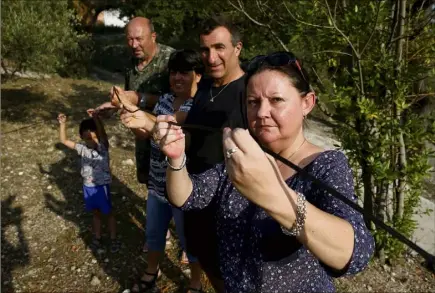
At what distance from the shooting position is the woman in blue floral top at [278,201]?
1.13 m

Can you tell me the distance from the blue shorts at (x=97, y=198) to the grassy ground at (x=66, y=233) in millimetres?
452

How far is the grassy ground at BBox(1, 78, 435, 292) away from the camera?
156 inches

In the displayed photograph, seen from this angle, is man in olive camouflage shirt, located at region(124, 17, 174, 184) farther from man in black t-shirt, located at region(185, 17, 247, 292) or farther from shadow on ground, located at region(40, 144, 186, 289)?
shadow on ground, located at region(40, 144, 186, 289)

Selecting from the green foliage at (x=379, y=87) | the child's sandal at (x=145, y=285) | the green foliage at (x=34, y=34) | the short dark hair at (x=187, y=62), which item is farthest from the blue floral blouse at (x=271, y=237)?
the green foliage at (x=34, y=34)

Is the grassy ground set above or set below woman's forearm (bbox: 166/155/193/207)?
below

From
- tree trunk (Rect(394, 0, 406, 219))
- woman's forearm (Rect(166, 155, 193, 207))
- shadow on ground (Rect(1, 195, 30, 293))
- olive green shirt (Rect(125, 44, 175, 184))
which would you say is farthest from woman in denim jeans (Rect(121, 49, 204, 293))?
tree trunk (Rect(394, 0, 406, 219))

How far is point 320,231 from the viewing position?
44.7 inches

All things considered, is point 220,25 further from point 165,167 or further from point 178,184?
point 178,184

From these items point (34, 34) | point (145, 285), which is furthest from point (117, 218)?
point (34, 34)

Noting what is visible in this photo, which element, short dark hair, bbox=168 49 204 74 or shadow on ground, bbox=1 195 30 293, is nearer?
short dark hair, bbox=168 49 204 74

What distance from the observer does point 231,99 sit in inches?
97.6

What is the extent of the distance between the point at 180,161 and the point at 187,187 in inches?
6.0

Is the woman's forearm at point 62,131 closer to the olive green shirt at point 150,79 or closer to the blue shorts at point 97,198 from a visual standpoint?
the blue shorts at point 97,198

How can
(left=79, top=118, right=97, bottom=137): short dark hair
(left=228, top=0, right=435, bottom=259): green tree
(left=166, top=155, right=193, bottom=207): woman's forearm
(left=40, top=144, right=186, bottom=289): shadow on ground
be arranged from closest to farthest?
1. (left=166, top=155, right=193, bottom=207): woman's forearm
2. (left=228, top=0, right=435, bottom=259): green tree
3. (left=40, top=144, right=186, bottom=289): shadow on ground
4. (left=79, top=118, right=97, bottom=137): short dark hair
